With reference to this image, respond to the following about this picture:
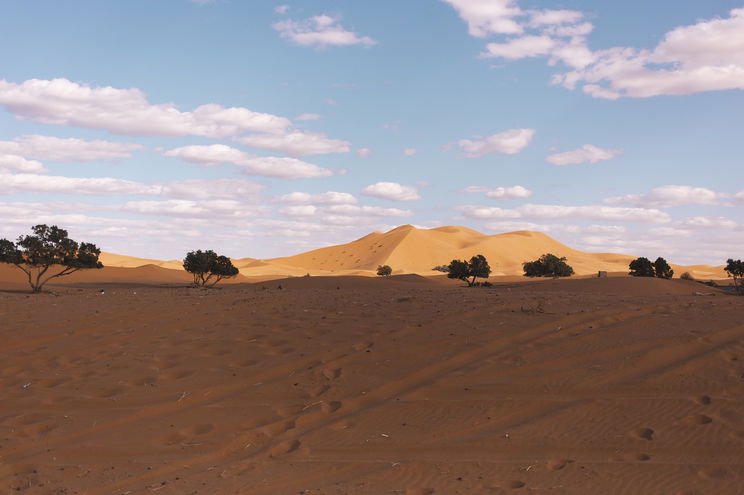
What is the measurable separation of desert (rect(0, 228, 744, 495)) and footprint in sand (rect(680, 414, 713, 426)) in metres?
0.02

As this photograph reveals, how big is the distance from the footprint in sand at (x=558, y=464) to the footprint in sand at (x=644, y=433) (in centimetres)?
84

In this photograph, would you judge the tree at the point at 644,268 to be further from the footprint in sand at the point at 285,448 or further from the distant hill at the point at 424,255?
the footprint in sand at the point at 285,448

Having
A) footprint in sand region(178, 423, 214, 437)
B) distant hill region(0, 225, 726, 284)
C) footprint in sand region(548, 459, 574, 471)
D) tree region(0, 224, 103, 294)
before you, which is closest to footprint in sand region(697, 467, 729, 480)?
footprint in sand region(548, 459, 574, 471)

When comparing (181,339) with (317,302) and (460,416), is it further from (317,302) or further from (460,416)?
(460,416)

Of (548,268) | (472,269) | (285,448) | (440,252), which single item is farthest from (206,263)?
(440,252)

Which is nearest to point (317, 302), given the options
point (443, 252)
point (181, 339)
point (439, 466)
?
point (181, 339)

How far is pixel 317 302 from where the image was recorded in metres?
13.7

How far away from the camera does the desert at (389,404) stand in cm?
515

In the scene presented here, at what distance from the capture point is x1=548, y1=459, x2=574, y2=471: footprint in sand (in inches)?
202

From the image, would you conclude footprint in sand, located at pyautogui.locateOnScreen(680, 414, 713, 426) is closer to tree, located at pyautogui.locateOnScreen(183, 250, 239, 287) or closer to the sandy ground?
the sandy ground

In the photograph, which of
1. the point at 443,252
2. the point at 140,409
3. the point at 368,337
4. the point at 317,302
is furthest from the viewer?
the point at 443,252

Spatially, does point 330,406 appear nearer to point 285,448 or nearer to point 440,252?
point 285,448

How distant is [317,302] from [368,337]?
4.36 metres

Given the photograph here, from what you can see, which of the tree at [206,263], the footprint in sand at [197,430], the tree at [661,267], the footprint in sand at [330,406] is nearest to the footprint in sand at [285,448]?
the footprint in sand at [330,406]
